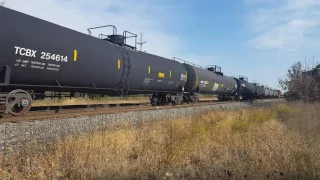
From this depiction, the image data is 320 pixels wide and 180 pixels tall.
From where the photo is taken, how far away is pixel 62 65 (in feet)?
34.8

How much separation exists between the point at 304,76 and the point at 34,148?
24724 mm

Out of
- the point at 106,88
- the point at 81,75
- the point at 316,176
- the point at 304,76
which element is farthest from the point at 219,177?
the point at 304,76

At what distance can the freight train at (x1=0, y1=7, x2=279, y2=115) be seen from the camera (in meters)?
8.92

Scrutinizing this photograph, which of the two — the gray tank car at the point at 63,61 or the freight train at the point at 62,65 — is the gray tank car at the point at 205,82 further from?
the gray tank car at the point at 63,61

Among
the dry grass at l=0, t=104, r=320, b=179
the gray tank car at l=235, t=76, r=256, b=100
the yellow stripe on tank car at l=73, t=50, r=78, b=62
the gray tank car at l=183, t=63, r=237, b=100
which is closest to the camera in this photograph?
the dry grass at l=0, t=104, r=320, b=179

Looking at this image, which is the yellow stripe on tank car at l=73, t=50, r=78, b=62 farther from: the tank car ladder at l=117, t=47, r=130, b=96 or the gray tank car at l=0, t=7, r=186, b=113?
the tank car ladder at l=117, t=47, r=130, b=96

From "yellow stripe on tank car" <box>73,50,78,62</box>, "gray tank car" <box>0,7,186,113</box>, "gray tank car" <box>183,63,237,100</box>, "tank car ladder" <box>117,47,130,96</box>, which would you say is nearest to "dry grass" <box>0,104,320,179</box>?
"gray tank car" <box>0,7,186,113</box>

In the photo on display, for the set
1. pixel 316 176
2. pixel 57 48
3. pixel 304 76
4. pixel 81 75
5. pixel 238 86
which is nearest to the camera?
pixel 316 176

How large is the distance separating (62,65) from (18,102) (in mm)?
2055

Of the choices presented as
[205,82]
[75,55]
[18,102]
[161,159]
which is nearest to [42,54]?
[75,55]

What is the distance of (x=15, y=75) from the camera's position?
9188 millimetres

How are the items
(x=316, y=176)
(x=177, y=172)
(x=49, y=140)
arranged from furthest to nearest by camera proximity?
(x=49, y=140)
(x=177, y=172)
(x=316, y=176)

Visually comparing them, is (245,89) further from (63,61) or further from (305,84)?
(63,61)

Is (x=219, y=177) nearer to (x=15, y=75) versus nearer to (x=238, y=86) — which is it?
(x=15, y=75)
